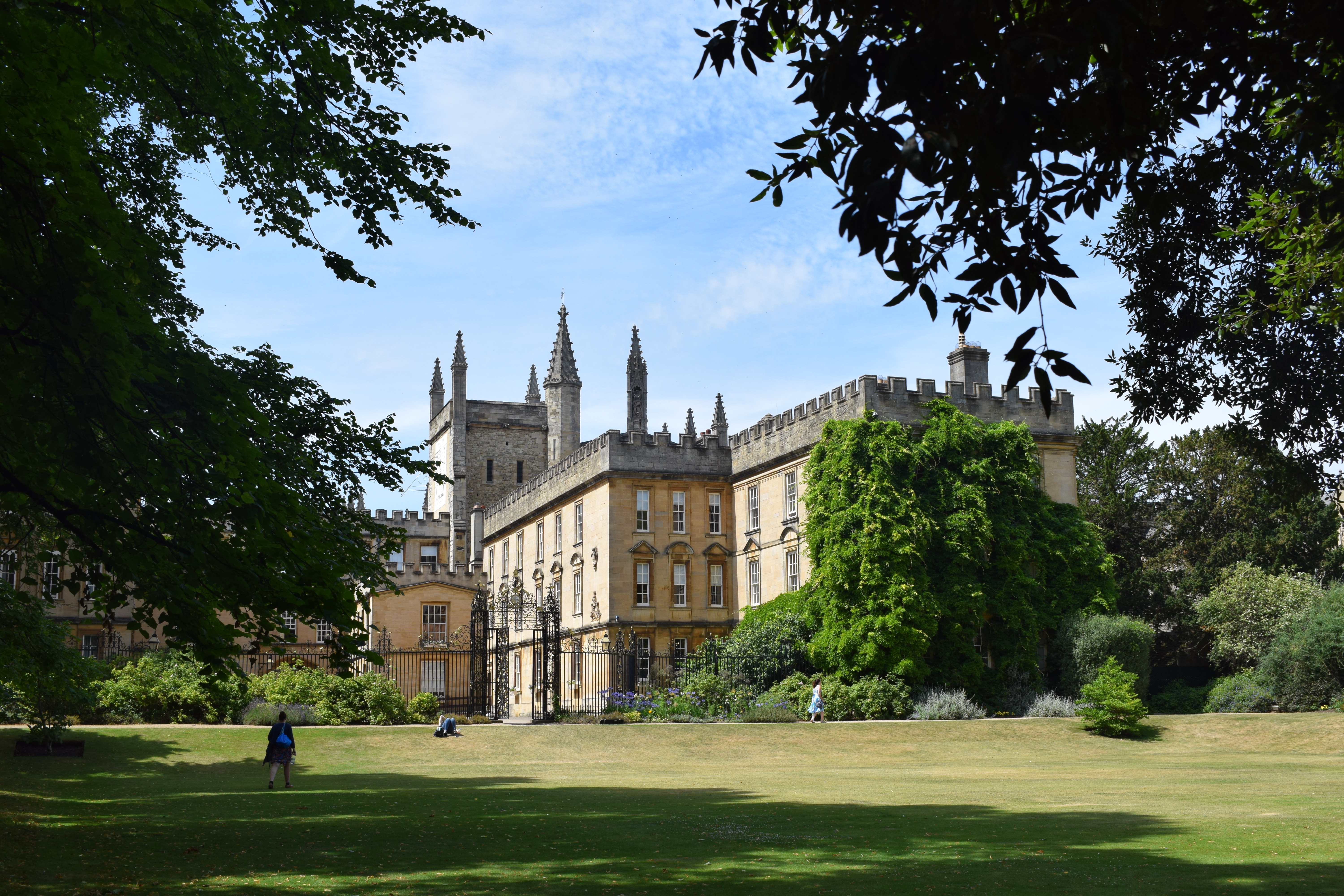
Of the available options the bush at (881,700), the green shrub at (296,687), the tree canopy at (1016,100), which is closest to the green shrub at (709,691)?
the bush at (881,700)

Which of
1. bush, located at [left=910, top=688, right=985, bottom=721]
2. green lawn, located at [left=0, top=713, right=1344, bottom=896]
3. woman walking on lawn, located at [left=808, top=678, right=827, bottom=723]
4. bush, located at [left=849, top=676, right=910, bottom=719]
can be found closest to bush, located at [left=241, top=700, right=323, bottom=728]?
green lawn, located at [left=0, top=713, right=1344, bottom=896]

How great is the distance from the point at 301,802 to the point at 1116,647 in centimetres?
2657

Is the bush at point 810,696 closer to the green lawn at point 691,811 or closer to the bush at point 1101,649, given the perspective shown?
the green lawn at point 691,811

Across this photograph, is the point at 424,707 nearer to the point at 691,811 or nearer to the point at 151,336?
the point at 691,811

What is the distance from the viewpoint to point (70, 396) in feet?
30.4

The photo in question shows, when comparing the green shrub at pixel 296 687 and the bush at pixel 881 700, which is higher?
the green shrub at pixel 296 687

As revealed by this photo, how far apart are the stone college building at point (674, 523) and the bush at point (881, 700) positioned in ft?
22.9

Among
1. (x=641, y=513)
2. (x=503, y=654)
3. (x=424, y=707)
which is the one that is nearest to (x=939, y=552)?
(x=503, y=654)

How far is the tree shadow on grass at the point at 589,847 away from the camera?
10.1m

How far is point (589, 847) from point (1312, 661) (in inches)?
1151

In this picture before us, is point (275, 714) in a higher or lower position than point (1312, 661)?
lower

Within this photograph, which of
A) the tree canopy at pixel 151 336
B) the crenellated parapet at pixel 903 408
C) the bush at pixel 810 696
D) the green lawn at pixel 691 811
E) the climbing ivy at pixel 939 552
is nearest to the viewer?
the tree canopy at pixel 151 336

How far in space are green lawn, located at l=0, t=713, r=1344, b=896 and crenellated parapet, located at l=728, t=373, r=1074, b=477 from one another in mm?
12084

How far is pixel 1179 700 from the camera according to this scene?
4216 centimetres
